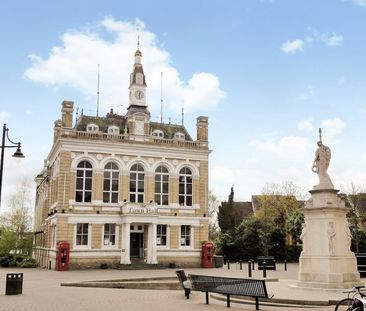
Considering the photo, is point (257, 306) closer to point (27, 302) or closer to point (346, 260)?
point (346, 260)

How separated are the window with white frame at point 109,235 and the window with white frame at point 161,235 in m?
3.66

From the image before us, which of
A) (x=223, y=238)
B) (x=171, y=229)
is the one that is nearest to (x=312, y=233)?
(x=171, y=229)

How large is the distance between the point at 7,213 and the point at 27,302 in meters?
40.2

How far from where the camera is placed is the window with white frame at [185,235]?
39344mm

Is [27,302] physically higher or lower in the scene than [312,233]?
lower

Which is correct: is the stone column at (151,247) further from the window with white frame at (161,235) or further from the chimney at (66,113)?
the chimney at (66,113)

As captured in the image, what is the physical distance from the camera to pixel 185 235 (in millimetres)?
39531

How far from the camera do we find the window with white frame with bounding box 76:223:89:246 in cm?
3638

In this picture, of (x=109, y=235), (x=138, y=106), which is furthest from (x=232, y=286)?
(x=138, y=106)

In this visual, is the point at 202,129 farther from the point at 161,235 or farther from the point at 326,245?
the point at 326,245

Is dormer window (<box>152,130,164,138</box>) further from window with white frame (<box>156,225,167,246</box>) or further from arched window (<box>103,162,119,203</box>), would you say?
window with white frame (<box>156,225,167,246</box>)

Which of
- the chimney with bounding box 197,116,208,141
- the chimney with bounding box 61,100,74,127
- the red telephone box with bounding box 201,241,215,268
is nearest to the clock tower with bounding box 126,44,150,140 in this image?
the chimney with bounding box 197,116,208,141

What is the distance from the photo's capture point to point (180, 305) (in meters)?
15.1

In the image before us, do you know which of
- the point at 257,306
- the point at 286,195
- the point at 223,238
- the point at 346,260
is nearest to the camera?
the point at 257,306
